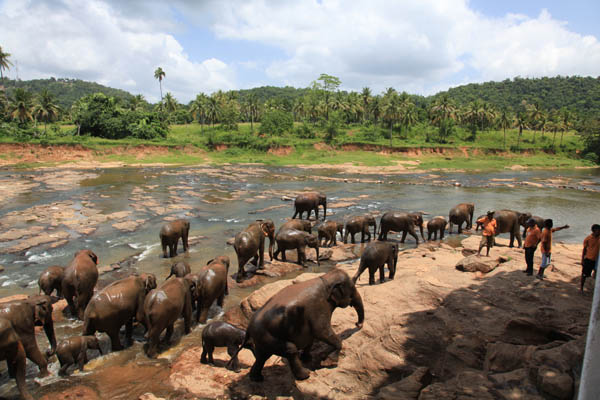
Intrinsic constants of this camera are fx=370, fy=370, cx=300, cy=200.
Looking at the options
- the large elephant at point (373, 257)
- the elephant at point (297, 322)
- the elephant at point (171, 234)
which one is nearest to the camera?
the elephant at point (297, 322)

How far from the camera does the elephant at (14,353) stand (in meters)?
5.67

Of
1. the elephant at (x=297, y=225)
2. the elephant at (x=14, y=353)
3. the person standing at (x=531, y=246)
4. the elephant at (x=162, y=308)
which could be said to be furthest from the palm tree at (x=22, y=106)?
the person standing at (x=531, y=246)

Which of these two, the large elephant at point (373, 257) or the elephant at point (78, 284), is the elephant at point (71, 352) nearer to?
the elephant at point (78, 284)

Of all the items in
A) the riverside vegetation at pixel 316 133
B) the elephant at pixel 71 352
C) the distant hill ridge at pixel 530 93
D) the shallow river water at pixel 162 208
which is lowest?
the shallow river water at pixel 162 208

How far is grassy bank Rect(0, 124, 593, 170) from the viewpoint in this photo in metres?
59.0

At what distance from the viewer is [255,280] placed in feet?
37.2

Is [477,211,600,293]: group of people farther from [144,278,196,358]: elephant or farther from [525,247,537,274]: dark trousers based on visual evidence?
[144,278,196,358]: elephant

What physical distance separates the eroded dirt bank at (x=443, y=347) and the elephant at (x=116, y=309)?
143cm

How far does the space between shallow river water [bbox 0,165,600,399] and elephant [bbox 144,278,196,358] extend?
0.39m

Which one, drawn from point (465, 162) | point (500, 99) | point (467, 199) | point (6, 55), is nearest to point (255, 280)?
point (467, 199)

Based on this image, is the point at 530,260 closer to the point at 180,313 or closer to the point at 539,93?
the point at 180,313

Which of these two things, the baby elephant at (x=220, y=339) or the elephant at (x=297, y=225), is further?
the elephant at (x=297, y=225)

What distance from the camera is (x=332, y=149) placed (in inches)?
2781

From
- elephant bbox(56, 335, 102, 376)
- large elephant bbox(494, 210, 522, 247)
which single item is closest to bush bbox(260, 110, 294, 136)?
large elephant bbox(494, 210, 522, 247)
